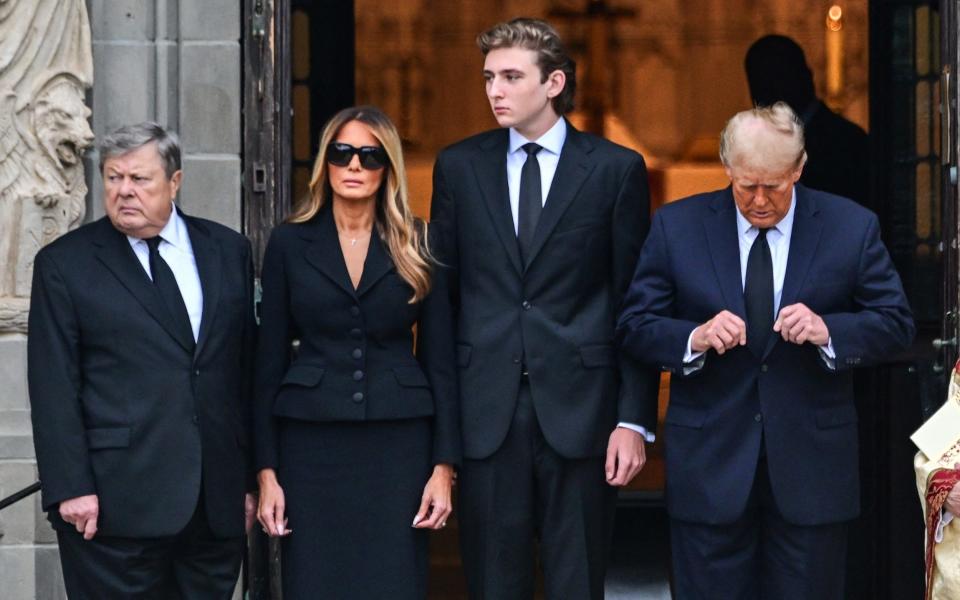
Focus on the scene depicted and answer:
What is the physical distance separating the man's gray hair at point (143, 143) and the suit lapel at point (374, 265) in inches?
25.6

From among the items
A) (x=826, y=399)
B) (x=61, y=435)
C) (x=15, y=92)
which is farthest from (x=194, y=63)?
(x=826, y=399)

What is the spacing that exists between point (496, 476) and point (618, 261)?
80 cm

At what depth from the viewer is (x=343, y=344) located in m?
5.59

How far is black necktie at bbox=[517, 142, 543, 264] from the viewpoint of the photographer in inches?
228

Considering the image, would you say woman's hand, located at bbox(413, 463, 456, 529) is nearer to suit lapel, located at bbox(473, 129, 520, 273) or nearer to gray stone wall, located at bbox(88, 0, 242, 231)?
suit lapel, located at bbox(473, 129, 520, 273)

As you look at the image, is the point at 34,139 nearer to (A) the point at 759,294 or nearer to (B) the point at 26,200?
(B) the point at 26,200

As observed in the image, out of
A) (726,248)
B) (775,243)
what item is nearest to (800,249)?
(775,243)

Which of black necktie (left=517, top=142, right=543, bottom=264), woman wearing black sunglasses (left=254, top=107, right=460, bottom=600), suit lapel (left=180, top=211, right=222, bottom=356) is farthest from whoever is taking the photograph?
black necktie (left=517, top=142, right=543, bottom=264)

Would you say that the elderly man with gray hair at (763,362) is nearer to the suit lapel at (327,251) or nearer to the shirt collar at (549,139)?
the shirt collar at (549,139)

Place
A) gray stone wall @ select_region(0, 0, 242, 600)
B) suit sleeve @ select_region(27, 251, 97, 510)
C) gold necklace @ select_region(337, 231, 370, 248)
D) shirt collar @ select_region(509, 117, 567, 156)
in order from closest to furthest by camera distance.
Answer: suit sleeve @ select_region(27, 251, 97, 510), gold necklace @ select_region(337, 231, 370, 248), shirt collar @ select_region(509, 117, 567, 156), gray stone wall @ select_region(0, 0, 242, 600)

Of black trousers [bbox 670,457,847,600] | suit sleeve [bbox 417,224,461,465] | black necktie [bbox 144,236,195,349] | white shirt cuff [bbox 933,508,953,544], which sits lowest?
black trousers [bbox 670,457,847,600]

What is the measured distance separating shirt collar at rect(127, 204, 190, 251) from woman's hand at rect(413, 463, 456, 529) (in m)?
1.05

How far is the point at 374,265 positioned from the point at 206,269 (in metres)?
0.52

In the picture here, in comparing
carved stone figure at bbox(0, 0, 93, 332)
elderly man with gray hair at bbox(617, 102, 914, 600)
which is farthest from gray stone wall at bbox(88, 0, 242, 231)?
elderly man with gray hair at bbox(617, 102, 914, 600)
